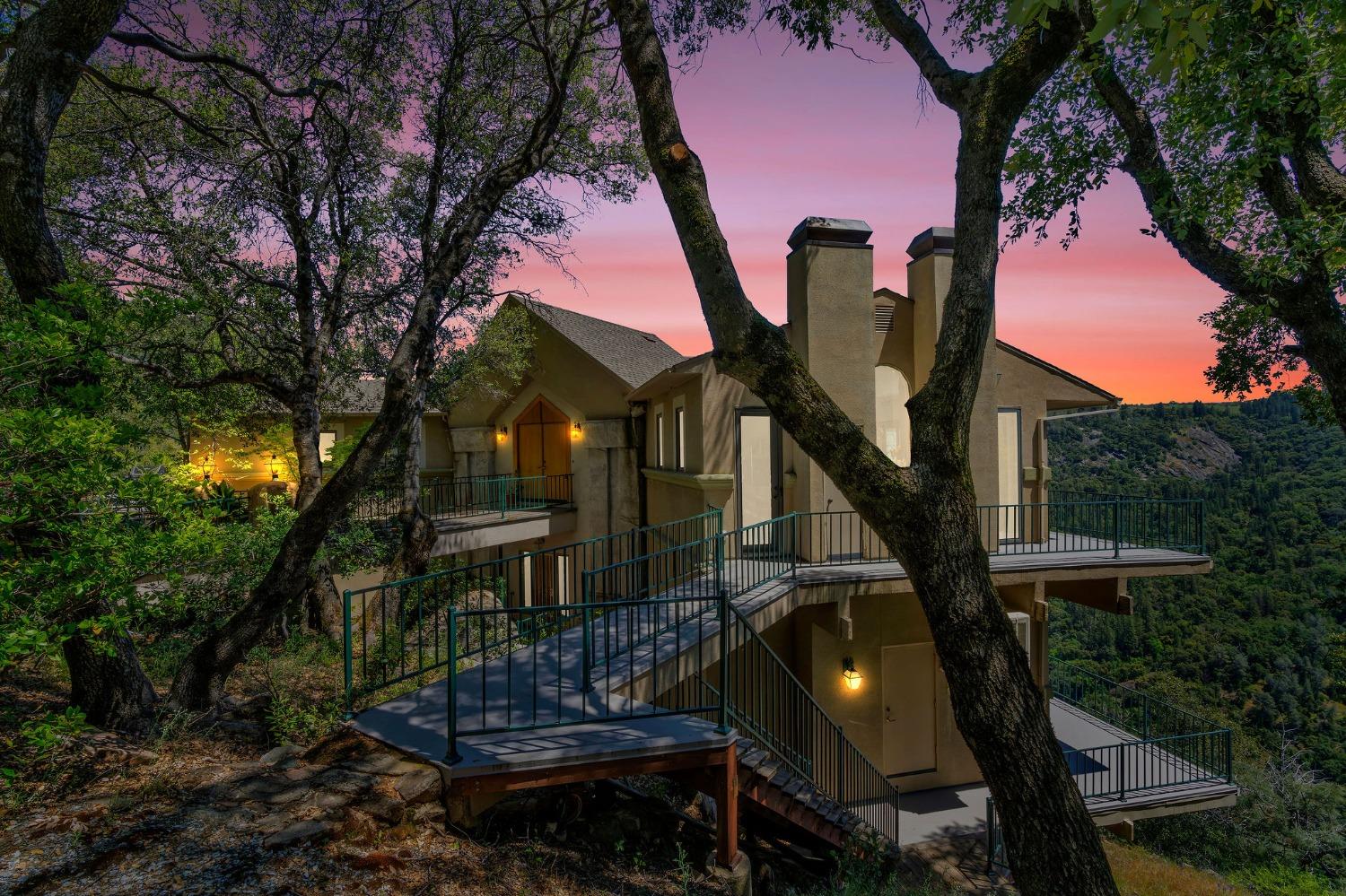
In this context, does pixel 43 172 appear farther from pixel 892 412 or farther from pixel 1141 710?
pixel 1141 710

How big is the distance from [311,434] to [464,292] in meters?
3.72

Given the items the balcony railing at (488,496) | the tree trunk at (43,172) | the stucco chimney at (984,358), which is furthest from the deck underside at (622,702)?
the balcony railing at (488,496)

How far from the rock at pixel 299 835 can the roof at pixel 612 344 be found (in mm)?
11726

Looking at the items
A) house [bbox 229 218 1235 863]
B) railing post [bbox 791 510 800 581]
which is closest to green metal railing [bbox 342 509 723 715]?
house [bbox 229 218 1235 863]

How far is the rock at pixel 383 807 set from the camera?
4.16m

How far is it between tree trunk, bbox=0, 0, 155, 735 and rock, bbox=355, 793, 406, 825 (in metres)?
2.73

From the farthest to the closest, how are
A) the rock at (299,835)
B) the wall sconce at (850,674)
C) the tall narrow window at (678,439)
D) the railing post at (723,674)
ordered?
1. the tall narrow window at (678,439)
2. the wall sconce at (850,674)
3. the railing post at (723,674)
4. the rock at (299,835)

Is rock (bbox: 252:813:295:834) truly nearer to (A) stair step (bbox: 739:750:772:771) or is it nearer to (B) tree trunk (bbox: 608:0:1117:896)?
(A) stair step (bbox: 739:750:772:771)

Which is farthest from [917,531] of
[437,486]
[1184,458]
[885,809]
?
[1184,458]

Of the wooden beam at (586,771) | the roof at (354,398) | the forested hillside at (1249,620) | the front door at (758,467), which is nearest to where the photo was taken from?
the wooden beam at (586,771)

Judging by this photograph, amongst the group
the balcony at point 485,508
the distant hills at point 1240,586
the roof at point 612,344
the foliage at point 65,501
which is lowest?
the distant hills at point 1240,586

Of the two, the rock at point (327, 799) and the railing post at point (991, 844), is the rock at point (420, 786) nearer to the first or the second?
the rock at point (327, 799)

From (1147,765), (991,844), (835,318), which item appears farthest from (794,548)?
(1147,765)

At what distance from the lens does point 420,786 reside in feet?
14.4
